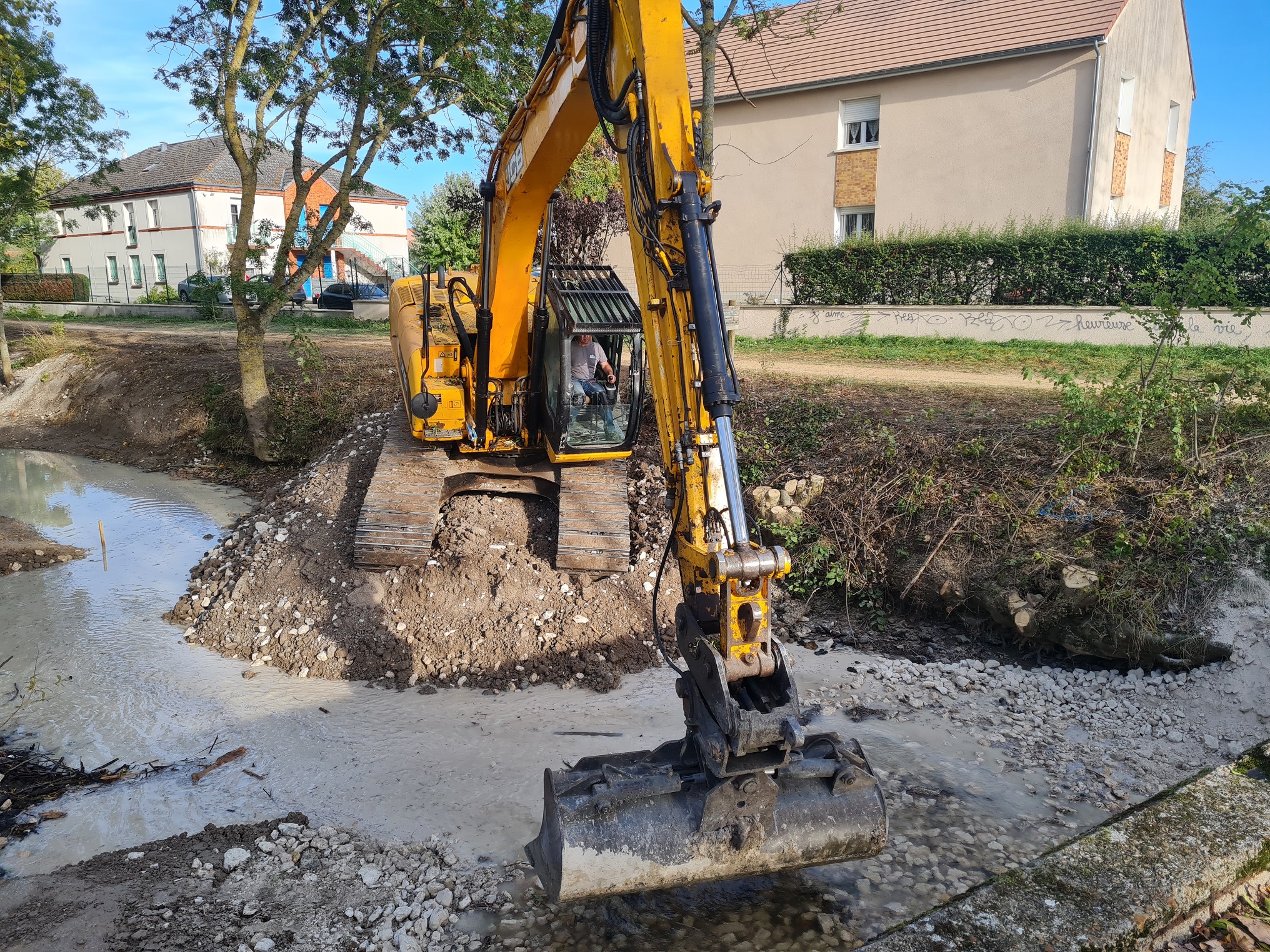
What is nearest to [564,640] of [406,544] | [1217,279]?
[406,544]

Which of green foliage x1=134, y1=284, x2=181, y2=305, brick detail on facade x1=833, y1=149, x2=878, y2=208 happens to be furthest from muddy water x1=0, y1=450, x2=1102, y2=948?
green foliage x1=134, y1=284, x2=181, y2=305

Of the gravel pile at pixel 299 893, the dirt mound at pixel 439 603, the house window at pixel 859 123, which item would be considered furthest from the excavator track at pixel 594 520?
the house window at pixel 859 123

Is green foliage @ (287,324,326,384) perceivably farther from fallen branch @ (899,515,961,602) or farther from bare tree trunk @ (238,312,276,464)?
fallen branch @ (899,515,961,602)

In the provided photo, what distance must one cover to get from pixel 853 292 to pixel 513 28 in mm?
9537

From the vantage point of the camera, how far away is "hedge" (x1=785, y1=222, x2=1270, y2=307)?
14484mm

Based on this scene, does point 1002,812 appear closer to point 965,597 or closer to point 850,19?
point 965,597

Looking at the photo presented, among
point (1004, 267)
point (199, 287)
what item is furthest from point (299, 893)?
point (1004, 267)

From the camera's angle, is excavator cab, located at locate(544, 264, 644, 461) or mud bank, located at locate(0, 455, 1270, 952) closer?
mud bank, located at locate(0, 455, 1270, 952)

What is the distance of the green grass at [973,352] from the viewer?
11664mm

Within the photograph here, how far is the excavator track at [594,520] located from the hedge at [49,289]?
37816 mm

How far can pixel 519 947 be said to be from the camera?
3727mm

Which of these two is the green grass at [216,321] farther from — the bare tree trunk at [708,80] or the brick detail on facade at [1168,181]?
the brick detail on facade at [1168,181]

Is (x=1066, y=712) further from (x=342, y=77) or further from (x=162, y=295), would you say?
(x=162, y=295)

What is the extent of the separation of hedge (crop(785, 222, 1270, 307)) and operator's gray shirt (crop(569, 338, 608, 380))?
10.4 meters
